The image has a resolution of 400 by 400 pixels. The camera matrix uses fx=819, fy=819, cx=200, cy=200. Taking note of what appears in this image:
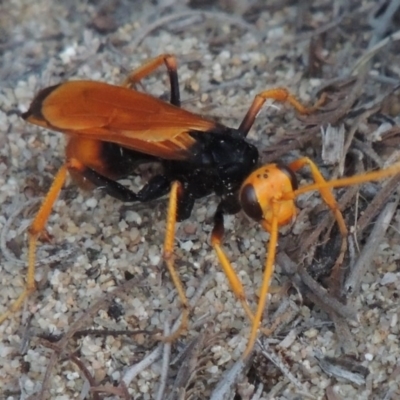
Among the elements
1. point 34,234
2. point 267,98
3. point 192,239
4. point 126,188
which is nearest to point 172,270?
point 192,239

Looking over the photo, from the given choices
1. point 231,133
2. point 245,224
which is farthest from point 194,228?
point 231,133

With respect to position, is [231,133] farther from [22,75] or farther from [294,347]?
[22,75]

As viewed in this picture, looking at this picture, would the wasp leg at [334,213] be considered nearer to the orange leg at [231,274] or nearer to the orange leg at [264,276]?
the orange leg at [264,276]

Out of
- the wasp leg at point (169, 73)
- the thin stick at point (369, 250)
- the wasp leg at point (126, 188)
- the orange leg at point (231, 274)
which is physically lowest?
the thin stick at point (369, 250)

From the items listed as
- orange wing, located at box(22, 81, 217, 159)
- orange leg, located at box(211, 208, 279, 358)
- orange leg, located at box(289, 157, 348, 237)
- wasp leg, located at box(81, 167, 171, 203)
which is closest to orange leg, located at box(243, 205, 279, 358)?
orange leg, located at box(211, 208, 279, 358)

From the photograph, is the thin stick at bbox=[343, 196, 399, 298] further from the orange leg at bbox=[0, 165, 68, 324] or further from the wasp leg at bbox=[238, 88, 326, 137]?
the orange leg at bbox=[0, 165, 68, 324]

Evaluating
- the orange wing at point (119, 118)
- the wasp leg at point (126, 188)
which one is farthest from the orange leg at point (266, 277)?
the wasp leg at point (126, 188)

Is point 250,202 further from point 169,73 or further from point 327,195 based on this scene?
point 169,73
